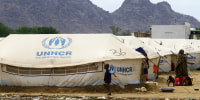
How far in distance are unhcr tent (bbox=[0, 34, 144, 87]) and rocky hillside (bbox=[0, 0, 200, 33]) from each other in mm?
127813

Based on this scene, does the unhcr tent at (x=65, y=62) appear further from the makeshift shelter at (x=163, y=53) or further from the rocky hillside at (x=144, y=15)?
the rocky hillside at (x=144, y=15)

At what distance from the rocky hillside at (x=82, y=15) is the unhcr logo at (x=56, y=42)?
419 feet

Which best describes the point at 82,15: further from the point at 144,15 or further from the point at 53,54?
the point at 53,54

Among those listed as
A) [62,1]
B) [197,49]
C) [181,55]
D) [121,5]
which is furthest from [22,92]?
[121,5]

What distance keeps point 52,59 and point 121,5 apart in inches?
7424

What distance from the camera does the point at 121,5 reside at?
197625 mm

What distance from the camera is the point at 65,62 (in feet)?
37.5

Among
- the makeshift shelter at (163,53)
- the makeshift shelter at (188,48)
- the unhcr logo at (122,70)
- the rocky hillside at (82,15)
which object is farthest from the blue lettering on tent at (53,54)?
the rocky hillside at (82,15)

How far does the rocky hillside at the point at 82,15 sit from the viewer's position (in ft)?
469

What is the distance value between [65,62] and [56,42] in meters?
1.09

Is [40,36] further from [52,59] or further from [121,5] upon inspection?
[121,5]

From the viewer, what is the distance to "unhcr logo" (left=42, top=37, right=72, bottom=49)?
12.0m

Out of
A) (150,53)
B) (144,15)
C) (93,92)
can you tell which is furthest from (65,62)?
(144,15)

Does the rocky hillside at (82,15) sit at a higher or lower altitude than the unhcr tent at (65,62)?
higher
